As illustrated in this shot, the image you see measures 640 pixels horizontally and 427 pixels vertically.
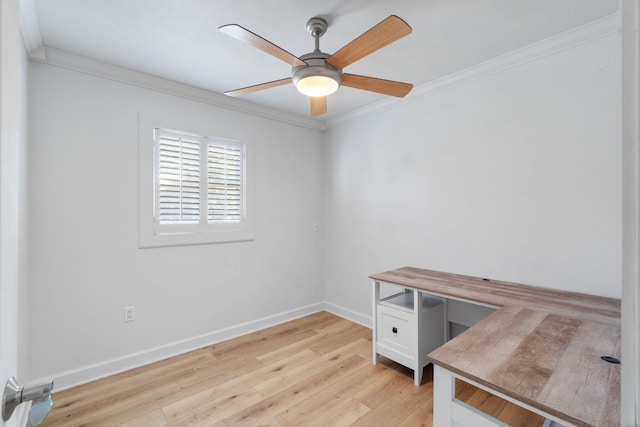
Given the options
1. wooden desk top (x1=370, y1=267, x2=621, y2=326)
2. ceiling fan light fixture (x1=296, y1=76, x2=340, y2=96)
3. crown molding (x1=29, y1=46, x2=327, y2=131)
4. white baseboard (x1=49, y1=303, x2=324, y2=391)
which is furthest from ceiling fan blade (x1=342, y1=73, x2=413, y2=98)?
white baseboard (x1=49, y1=303, x2=324, y2=391)

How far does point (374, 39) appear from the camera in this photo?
4.58 feet

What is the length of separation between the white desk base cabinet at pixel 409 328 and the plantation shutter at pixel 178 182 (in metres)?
1.86

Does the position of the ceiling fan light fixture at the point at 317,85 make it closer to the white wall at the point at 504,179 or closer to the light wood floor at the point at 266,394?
the white wall at the point at 504,179

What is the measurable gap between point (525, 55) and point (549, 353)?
2.04 meters

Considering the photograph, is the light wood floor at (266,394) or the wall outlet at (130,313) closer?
the light wood floor at (266,394)

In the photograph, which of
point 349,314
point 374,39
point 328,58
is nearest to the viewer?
point 374,39

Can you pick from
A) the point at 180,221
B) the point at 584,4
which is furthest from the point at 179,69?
the point at 584,4

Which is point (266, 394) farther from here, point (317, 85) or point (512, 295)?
point (317, 85)

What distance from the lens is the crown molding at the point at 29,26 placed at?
161 centimetres

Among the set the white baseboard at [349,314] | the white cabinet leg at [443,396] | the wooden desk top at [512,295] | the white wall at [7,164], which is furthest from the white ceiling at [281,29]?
the white baseboard at [349,314]

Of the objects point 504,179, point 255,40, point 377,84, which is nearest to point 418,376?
point 504,179

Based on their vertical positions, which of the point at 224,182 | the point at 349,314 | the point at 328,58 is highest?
the point at 328,58

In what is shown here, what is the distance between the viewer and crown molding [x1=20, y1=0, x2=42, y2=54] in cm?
161
